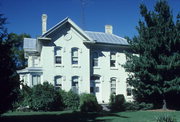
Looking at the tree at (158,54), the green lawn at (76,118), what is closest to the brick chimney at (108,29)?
the tree at (158,54)

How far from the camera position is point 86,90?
24422 mm

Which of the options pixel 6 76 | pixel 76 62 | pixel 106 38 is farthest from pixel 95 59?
pixel 6 76

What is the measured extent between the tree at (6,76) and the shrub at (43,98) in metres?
8.47

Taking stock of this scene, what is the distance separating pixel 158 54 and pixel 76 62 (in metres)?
8.82

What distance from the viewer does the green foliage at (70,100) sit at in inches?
877

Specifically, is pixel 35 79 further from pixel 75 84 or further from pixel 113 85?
pixel 113 85

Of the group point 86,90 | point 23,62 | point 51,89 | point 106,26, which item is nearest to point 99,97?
point 86,90

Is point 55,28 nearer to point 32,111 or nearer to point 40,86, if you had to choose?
point 40,86

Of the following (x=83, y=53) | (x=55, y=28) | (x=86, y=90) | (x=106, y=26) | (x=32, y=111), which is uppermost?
(x=106, y=26)

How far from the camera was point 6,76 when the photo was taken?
11555 millimetres

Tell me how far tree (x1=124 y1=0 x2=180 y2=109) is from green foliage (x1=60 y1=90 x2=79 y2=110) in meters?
6.27

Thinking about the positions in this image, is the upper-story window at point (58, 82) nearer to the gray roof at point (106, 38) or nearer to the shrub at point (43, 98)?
the shrub at point (43, 98)

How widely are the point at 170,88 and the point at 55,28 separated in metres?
12.8

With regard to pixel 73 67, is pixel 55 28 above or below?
above
